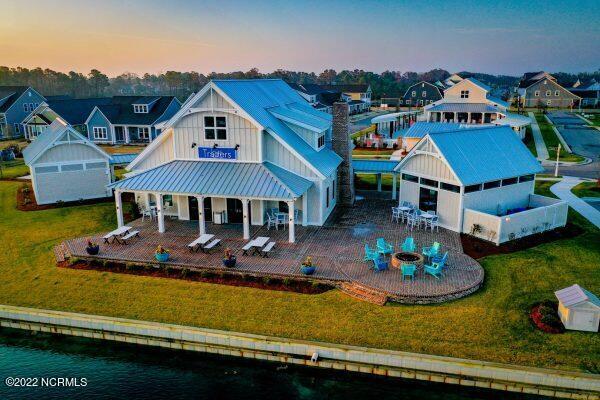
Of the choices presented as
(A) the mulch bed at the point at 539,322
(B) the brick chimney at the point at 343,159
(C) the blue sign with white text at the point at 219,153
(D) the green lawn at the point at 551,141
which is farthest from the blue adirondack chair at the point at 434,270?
(D) the green lawn at the point at 551,141

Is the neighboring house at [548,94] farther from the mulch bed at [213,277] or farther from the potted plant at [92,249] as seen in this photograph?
the potted plant at [92,249]

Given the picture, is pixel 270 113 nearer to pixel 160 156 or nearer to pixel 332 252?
pixel 160 156

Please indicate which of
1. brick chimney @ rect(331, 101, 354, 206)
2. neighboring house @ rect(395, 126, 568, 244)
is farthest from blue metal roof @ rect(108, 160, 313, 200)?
neighboring house @ rect(395, 126, 568, 244)

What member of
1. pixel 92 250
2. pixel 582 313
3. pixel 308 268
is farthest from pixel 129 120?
pixel 582 313

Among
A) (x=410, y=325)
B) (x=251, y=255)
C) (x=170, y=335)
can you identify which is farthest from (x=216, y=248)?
(x=410, y=325)

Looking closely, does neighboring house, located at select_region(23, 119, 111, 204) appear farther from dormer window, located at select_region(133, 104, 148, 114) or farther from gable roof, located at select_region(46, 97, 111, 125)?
gable roof, located at select_region(46, 97, 111, 125)
